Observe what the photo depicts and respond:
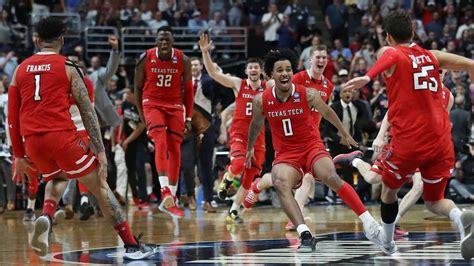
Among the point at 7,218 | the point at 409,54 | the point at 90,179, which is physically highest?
the point at 409,54

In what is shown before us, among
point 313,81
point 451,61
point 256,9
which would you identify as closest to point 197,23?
point 256,9

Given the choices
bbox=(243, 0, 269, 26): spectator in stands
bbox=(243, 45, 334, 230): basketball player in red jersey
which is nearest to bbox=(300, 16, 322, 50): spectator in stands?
bbox=(243, 0, 269, 26): spectator in stands

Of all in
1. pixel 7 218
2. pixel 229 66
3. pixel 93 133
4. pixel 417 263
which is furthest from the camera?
pixel 229 66

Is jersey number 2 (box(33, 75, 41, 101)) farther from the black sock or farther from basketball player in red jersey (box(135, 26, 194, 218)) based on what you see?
basketball player in red jersey (box(135, 26, 194, 218))

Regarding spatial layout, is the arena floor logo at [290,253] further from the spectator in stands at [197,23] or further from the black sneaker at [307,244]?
the spectator in stands at [197,23]

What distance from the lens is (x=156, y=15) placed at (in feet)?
84.4

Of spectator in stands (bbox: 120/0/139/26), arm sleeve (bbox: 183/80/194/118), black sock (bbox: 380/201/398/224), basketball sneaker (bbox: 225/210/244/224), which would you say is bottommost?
basketball sneaker (bbox: 225/210/244/224)

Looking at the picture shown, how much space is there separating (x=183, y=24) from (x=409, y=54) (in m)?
17.0

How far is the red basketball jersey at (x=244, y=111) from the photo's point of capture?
1527 cm

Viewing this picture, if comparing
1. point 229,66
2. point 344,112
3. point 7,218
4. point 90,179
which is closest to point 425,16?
point 229,66

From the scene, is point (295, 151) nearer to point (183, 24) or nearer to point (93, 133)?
point (93, 133)

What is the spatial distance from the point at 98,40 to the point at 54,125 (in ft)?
52.8

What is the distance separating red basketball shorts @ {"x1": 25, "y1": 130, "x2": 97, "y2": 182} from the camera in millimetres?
9844

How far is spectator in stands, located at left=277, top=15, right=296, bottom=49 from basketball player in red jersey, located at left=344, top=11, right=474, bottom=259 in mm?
15503
